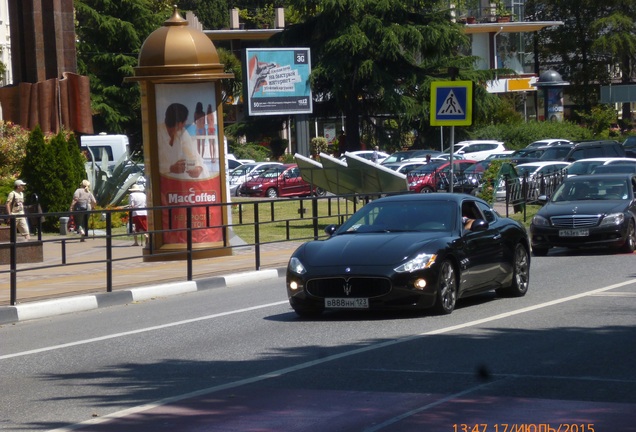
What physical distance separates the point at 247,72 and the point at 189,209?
23479 mm

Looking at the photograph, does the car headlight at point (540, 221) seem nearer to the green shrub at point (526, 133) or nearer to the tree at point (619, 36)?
the green shrub at point (526, 133)

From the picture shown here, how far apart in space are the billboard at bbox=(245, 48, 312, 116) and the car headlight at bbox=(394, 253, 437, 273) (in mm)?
28072

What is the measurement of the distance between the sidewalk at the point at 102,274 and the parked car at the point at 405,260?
3876mm

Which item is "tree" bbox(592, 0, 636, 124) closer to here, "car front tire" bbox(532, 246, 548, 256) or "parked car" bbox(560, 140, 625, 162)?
"parked car" bbox(560, 140, 625, 162)

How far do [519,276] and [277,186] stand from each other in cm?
3198

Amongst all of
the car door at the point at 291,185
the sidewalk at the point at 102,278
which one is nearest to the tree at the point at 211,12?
the car door at the point at 291,185

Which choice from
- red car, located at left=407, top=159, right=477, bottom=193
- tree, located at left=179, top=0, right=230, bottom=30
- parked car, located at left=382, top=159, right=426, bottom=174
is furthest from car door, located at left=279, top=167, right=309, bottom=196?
tree, located at left=179, top=0, right=230, bottom=30

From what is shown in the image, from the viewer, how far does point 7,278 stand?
17953 millimetres

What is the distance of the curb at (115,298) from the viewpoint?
Answer: 46.2 feet

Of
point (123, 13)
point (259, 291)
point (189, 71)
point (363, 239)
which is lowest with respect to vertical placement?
point (259, 291)

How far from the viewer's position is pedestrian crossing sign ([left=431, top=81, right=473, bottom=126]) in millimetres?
21359

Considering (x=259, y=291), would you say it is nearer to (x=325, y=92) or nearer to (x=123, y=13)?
(x=325, y=92)

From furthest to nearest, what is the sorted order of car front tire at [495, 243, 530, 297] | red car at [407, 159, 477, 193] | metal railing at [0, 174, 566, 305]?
red car at [407, 159, 477, 193] → metal railing at [0, 174, 566, 305] → car front tire at [495, 243, 530, 297]

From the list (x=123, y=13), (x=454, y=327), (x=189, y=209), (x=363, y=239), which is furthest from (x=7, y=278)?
(x=123, y=13)
